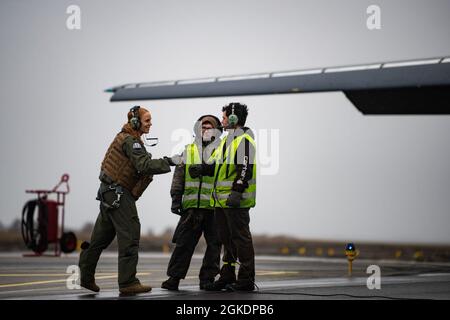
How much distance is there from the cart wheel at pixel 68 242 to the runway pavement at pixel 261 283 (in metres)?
2.77

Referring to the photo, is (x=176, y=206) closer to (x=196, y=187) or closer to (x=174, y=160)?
(x=196, y=187)

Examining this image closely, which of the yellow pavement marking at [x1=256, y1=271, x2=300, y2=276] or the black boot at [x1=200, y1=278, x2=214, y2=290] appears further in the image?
the yellow pavement marking at [x1=256, y1=271, x2=300, y2=276]

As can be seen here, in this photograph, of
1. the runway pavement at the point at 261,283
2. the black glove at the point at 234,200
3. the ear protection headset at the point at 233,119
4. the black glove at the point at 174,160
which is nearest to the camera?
the runway pavement at the point at 261,283

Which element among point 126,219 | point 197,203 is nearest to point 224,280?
point 197,203

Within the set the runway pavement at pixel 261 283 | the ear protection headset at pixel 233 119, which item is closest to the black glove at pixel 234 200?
the ear protection headset at pixel 233 119

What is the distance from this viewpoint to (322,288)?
8742 mm

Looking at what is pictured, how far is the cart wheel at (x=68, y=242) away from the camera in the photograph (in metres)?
16.3

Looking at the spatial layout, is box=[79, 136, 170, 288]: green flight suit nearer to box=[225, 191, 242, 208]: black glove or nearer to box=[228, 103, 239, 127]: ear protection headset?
box=[225, 191, 242, 208]: black glove

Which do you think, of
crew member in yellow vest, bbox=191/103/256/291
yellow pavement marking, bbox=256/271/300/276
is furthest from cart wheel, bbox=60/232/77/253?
crew member in yellow vest, bbox=191/103/256/291

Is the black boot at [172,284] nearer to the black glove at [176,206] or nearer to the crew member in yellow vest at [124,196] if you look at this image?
the crew member in yellow vest at [124,196]

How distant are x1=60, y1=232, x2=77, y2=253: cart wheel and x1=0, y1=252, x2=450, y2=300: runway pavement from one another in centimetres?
277

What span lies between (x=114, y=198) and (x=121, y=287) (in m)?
0.82

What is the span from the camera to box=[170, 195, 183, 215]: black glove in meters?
8.99
